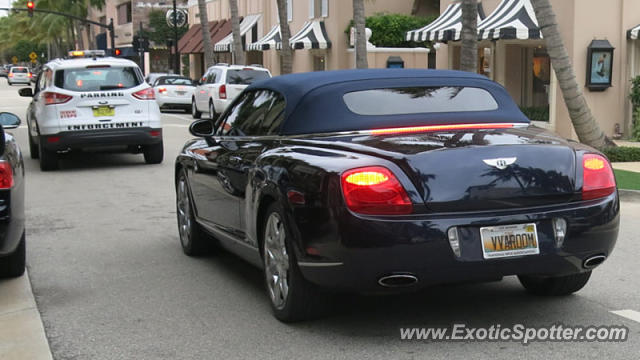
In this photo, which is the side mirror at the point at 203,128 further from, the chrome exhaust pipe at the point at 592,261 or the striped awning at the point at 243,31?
the striped awning at the point at 243,31

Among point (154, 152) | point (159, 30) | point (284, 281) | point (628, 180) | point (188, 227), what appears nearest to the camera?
point (284, 281)

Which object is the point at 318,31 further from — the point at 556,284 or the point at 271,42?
the point at 556,284

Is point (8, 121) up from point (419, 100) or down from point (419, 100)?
down

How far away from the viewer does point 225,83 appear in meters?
29.2

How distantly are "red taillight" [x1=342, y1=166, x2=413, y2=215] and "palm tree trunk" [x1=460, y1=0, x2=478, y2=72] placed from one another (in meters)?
14.4

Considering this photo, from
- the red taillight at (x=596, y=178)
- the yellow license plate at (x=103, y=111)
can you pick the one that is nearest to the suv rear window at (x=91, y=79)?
the yellow license plate at (x=103, y=111)

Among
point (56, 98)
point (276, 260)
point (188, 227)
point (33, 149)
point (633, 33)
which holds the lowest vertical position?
point (33, 149)

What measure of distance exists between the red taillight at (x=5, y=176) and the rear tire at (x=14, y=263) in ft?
2.63

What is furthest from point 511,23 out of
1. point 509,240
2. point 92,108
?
point 509,240

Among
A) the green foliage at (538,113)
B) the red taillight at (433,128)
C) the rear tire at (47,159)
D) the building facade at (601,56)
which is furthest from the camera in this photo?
the green foliage at (538,113)

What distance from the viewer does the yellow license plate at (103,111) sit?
15.6m

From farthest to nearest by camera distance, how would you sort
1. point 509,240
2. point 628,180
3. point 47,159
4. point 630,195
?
point 47,159 < point 628,180 < point 630,195 < point 509,240

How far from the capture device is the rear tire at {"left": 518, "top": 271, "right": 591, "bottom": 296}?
6.32 m

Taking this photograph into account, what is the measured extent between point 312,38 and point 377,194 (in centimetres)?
3371
